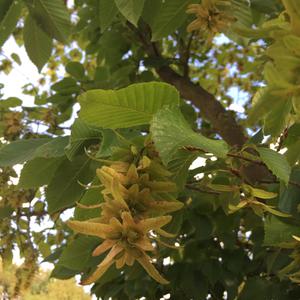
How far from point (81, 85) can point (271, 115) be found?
1.55 meters

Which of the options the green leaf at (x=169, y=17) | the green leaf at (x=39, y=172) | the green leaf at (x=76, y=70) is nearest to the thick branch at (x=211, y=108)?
the green leaf at (x=76, y=70)

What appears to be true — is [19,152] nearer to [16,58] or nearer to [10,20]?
[10,20]

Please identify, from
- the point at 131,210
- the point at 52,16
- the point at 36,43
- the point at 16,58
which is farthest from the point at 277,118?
the point at 16,58

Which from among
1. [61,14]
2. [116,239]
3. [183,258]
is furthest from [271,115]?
[183,258]

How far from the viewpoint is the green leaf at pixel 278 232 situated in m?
1.08

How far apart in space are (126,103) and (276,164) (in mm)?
247

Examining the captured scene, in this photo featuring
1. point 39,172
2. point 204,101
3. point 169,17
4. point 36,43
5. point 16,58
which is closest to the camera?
point 39,172

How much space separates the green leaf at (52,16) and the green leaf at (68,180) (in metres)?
0.50

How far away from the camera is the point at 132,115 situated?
0.82m

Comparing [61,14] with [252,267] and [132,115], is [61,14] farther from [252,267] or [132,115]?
[252,267]

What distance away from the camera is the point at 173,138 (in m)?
0.71

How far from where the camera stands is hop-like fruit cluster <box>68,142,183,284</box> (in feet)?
2.15

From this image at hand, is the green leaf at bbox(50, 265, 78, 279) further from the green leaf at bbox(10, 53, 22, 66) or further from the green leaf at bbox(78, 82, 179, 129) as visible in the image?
the green leaf at bbox(10, 53, 22, 66)

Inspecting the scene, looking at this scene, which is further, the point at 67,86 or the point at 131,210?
the point at 67,86
